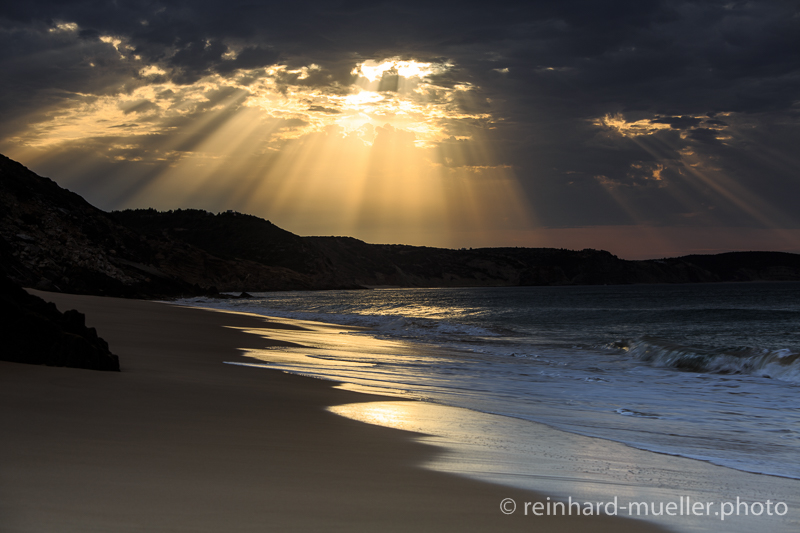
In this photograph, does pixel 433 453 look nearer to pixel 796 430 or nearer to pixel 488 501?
pixel 488 501

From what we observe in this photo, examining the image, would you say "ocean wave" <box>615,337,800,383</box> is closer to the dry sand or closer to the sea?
the sea

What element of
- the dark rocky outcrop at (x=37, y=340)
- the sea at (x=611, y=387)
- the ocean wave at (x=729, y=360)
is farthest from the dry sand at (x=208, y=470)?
the ocean wave at (x=729, y=360)

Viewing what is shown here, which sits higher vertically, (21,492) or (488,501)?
(21,492)

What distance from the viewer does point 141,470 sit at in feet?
9.28

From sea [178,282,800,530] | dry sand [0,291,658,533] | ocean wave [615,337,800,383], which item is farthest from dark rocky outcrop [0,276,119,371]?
ocean wave [615,337,800,383]

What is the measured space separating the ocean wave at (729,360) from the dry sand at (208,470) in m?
10.2

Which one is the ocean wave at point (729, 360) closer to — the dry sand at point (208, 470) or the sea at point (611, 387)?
the sea at point (611, 387)

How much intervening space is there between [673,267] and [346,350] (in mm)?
191102

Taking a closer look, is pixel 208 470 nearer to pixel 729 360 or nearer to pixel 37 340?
pixel 37 340

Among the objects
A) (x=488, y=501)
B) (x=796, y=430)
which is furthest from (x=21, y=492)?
(x=796, y=430)

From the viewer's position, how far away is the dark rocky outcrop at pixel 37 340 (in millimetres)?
5797

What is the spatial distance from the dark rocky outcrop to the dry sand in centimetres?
32

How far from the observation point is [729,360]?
12.4m

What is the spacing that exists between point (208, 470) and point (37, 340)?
163 inches
